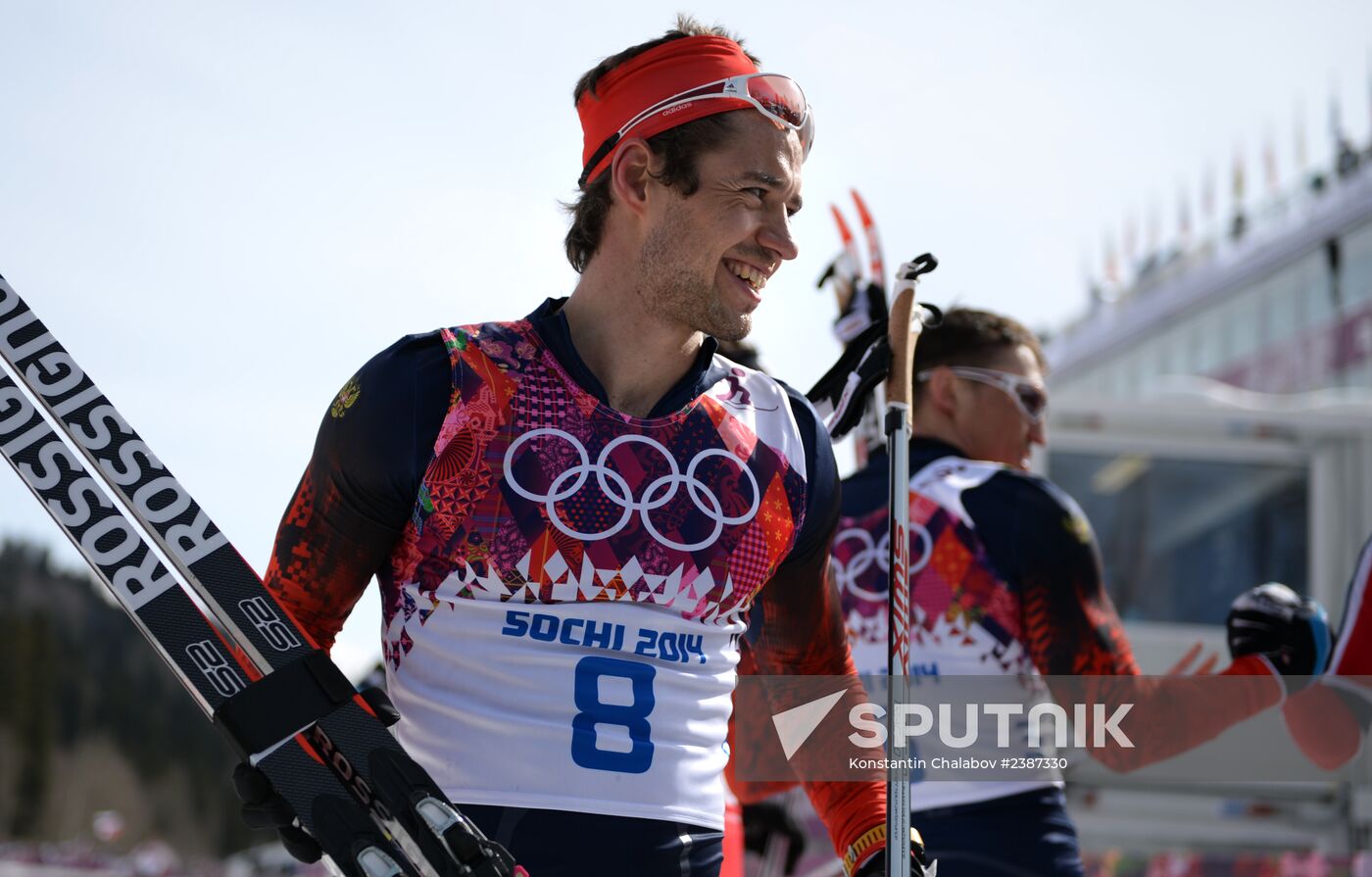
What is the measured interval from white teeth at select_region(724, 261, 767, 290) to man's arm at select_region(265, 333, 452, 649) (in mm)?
540

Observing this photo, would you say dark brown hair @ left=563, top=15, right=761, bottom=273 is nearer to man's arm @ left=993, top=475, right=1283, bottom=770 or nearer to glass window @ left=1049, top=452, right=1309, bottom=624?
man's arm @ left=993, top=475, right=1283, bottom=770

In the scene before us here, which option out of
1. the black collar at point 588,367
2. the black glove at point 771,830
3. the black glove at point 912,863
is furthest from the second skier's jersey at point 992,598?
the black glove at point 771,830

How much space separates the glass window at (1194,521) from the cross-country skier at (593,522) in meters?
6.69

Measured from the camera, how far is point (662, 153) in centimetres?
263

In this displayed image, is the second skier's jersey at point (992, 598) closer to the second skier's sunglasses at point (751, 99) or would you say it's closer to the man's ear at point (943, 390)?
the man's ear at point (943, 390)

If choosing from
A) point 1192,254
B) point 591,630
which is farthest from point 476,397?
point 1192,254

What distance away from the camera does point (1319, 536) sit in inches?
348

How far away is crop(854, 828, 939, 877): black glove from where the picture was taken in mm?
2582

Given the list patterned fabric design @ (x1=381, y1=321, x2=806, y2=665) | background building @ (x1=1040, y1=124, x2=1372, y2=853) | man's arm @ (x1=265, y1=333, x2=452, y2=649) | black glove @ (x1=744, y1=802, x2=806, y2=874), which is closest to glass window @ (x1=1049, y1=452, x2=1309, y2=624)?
background building @ (x1=1040, y1=124, x2=1372, y2=853)

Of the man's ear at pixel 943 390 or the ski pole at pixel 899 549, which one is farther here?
the man's ear at pixel 943 390

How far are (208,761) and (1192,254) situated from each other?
7891cm

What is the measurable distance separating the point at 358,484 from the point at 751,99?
979 mm

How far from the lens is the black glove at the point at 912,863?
2.58 meters

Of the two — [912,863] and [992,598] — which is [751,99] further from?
[992,598]
